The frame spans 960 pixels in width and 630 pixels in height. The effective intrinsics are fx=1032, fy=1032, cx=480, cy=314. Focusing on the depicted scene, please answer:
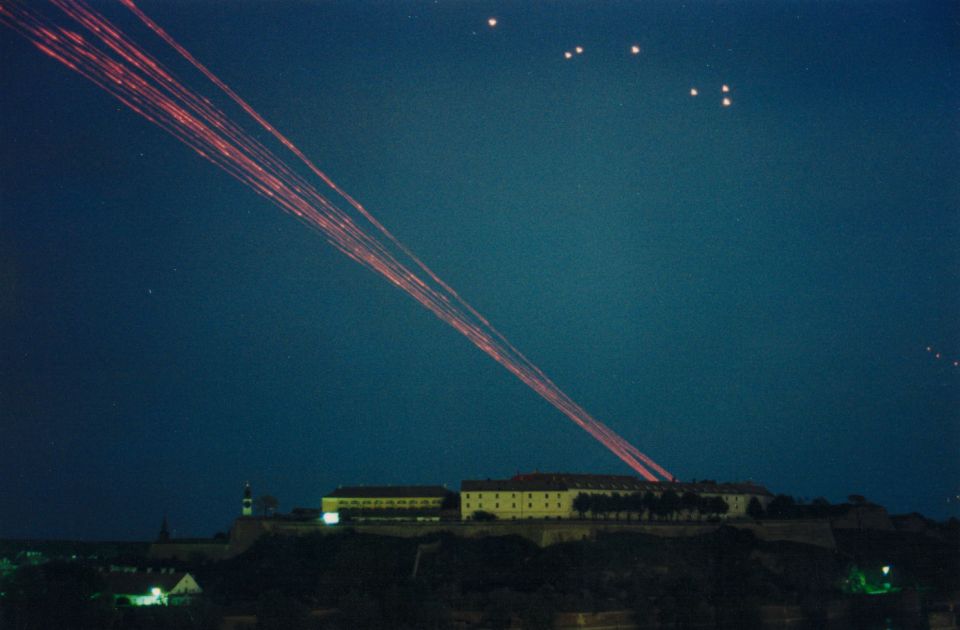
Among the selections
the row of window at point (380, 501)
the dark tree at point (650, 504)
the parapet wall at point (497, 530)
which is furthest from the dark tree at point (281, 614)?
the dark tree at point (650, 504)

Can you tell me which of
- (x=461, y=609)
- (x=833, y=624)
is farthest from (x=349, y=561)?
(x=833, y=624)

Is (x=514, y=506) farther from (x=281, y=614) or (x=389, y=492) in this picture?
(x=281, y=614)

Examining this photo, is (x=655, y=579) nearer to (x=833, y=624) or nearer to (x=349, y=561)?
(x=833, y=624)

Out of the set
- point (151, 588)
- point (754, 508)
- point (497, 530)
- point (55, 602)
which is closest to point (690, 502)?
point (754, 508)

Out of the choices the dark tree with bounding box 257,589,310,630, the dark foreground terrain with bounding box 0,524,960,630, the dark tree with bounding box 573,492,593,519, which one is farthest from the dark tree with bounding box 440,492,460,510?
the dark tree with bounding box 257,589,310,630

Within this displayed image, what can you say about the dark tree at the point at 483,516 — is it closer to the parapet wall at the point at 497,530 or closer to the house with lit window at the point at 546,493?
the house with lit window at the point at 546,493
